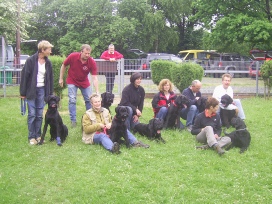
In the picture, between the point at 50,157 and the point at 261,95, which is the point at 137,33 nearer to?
the point at 261,95

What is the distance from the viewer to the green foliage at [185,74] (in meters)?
12.6

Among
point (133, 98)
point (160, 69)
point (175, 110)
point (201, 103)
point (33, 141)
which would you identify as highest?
point (160, 69)

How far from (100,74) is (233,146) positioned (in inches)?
245

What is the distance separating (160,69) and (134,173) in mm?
8615

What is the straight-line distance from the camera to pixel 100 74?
38.5 ft

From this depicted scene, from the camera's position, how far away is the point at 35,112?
22.2ft

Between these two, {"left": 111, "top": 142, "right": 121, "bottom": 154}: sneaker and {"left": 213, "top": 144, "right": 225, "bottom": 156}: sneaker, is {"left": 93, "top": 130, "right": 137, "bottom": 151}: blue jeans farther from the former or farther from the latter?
{"left": 213, "top": 144, "right": 225, "bottom": 156}: sneaker

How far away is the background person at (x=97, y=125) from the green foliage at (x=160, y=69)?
22.7ft

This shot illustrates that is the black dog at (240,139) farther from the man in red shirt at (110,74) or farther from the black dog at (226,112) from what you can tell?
the man in red shirt at (110,74)

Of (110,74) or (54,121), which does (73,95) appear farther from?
(110,74)

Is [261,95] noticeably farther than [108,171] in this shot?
Yes

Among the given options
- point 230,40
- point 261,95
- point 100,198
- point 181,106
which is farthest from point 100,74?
point 230,40

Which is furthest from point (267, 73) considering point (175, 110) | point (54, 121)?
point (54, 121)

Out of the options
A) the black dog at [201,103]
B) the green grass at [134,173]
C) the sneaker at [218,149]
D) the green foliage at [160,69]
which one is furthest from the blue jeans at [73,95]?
the green foliage at [160,69]
